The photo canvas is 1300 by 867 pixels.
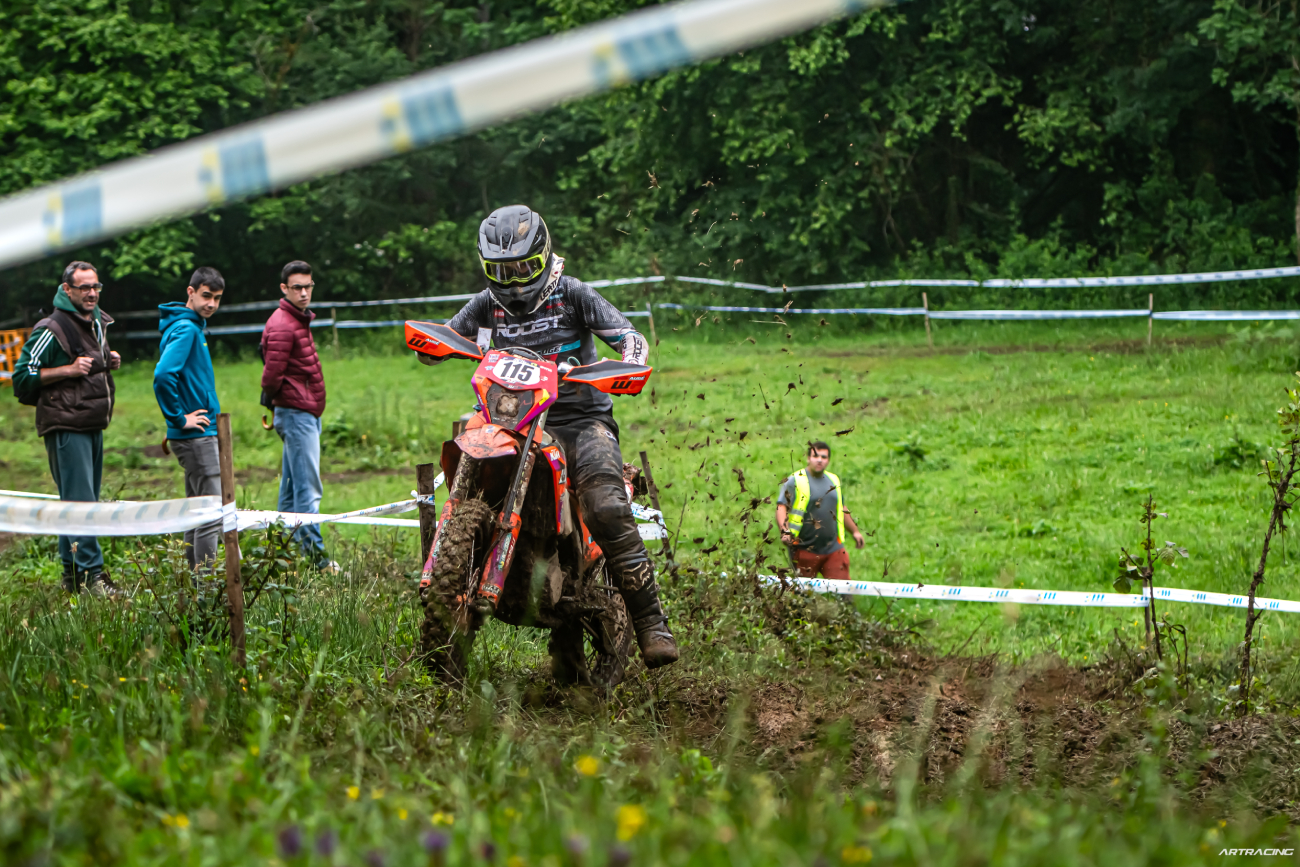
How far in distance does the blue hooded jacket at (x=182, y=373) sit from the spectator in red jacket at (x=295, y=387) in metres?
0.86

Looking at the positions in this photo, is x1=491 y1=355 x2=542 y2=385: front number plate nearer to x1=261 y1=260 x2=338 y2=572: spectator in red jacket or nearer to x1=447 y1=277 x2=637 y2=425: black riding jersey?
x1=447 y1=277 x2=637 y2=425: black riding jersey

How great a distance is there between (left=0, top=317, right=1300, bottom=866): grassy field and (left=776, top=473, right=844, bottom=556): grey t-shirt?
0.62 metres

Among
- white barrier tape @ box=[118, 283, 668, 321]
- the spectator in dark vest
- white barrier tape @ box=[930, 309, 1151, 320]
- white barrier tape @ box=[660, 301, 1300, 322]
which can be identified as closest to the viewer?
the spectator in dark vest

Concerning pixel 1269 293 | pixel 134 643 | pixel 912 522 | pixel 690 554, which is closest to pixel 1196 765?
pixel 134 643

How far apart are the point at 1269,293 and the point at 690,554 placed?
1616cm

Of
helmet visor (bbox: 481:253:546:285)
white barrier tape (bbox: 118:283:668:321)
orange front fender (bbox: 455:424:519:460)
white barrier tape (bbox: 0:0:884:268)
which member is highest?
→ white barrier tape (bbox: 118:283:668:321)

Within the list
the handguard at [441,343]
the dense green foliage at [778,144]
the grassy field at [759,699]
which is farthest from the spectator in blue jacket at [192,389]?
the dense green foliage at [778,144]

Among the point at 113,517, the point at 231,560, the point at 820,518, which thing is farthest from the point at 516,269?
the point at 820,518

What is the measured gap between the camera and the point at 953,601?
388 inches

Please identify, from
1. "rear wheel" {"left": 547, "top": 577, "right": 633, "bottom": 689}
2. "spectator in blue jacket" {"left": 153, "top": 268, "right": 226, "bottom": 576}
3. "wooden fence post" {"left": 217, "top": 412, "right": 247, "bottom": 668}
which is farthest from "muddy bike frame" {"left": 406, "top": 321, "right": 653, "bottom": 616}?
"spectator in blue jacket" {"left": 153, "top": 268, "right": 226, "bottom": 576}

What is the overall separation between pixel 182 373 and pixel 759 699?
4.61 m

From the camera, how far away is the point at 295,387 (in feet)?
31.9

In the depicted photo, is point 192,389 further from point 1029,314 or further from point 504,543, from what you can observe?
point 1029,314

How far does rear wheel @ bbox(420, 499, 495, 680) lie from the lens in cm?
535
